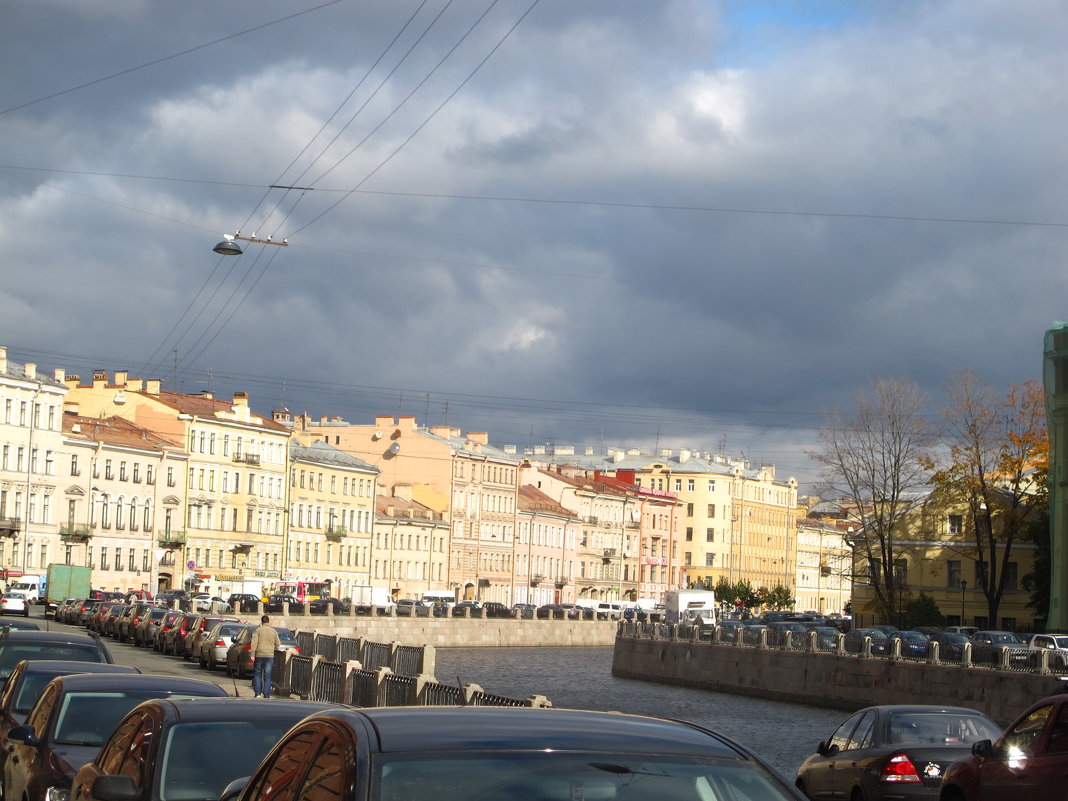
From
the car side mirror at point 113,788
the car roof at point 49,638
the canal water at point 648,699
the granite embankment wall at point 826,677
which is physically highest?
the car roof at point 49,638

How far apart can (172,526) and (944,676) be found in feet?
205

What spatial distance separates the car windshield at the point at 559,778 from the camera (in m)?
4.26

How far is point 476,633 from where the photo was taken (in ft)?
297

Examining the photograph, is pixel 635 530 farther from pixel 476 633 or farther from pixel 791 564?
pixel 476 633

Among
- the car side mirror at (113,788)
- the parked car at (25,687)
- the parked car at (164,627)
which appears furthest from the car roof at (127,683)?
the parked car at (164,627)

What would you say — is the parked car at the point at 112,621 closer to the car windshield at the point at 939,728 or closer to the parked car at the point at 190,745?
the car windshield at the point at 939,728

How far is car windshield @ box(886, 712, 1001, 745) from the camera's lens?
15758mm

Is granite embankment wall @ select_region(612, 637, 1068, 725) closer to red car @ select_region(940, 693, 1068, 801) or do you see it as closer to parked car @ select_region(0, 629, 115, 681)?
red car @ select_region(940, 693, 1068, 801)

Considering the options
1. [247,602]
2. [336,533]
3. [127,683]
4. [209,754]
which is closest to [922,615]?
[247,602]

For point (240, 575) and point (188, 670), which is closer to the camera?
point (188, 670)

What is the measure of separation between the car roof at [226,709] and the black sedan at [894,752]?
25.1 ft

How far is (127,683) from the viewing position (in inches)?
458

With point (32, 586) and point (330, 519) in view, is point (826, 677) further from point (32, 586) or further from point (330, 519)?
point (330, 519)

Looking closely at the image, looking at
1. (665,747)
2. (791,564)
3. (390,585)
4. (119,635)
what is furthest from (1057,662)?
(791,564)
